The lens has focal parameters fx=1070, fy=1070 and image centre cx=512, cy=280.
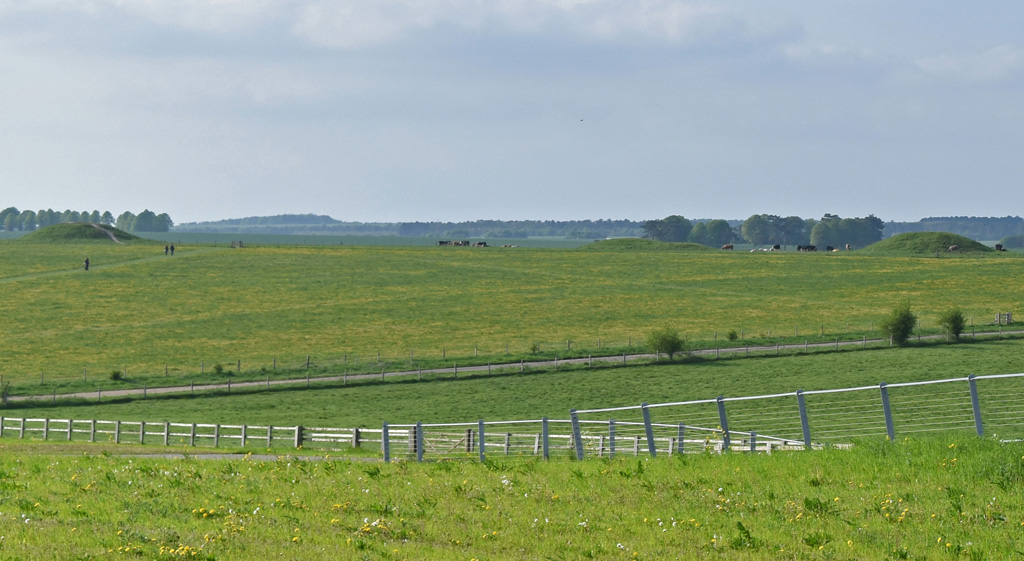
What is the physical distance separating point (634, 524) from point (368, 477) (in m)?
6.94

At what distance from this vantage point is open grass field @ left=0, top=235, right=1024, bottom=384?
85500 mm

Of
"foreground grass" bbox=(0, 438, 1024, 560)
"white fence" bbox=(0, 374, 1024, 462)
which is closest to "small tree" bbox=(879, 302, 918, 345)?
"white fence" bbox=(0, 374, 1024, 462)

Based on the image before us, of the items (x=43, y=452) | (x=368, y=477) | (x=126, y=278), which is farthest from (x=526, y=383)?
(x=126, y=278)

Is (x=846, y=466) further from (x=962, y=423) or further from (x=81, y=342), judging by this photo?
(x=81, y=342)

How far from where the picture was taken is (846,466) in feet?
62.2

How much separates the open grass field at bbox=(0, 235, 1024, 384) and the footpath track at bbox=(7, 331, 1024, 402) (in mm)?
5188

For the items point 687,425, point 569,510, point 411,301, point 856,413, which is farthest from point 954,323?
point 569,510

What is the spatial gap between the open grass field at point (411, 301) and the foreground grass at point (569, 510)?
182ft

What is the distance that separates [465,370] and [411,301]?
42.7 meters

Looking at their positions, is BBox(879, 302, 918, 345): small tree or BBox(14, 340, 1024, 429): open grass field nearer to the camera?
BBox(14, 340, 1024, 429): open grass field

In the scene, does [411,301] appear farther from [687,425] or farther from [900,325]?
[687,425]

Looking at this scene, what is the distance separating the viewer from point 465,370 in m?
72.6

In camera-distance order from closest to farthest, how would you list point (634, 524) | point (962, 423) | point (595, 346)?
point (634, 524), point (962, 423), point (595, 346)

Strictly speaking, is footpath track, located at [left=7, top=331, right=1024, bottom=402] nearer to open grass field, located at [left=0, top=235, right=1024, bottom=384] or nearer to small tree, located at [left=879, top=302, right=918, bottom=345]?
small tree, located at [left=879, top=302, right=918, bottom=345]
